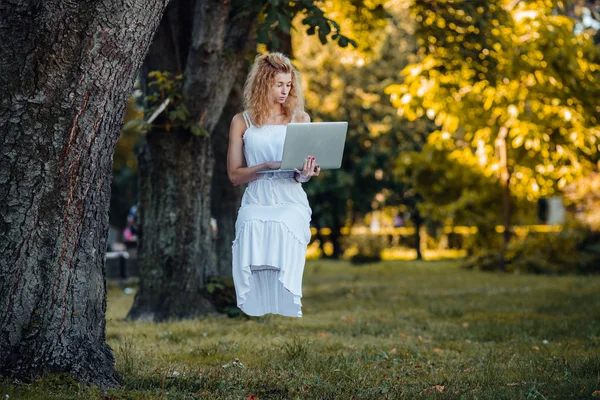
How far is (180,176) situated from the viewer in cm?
984

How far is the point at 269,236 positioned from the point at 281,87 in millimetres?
1002

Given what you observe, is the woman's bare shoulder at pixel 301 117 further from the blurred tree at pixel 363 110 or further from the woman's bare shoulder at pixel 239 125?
the blurred tree at pixel 363 110

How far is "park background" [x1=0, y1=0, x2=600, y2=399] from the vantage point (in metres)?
6.16

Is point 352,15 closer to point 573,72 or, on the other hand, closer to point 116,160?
point 573,72

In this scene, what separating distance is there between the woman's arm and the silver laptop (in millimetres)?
326

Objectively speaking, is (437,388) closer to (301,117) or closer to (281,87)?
(301,117)

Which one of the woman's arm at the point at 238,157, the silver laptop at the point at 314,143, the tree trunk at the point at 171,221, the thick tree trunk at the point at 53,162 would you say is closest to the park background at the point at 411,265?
the tree trunk at the point at 171,221

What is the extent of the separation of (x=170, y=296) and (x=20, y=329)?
16.8 ft

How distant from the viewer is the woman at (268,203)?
18.9 ft

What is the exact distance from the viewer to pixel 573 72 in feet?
46.2

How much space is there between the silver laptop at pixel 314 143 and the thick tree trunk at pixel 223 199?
24.7 ft

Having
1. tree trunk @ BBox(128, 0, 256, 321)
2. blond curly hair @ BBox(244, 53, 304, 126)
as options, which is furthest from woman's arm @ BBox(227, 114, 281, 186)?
tree trunk @ BBox(128, 0, 256, 321)

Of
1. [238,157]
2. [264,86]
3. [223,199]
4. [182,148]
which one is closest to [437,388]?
[238,157]

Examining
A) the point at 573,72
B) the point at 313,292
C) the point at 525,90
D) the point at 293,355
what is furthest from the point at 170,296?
the point at 525,90
